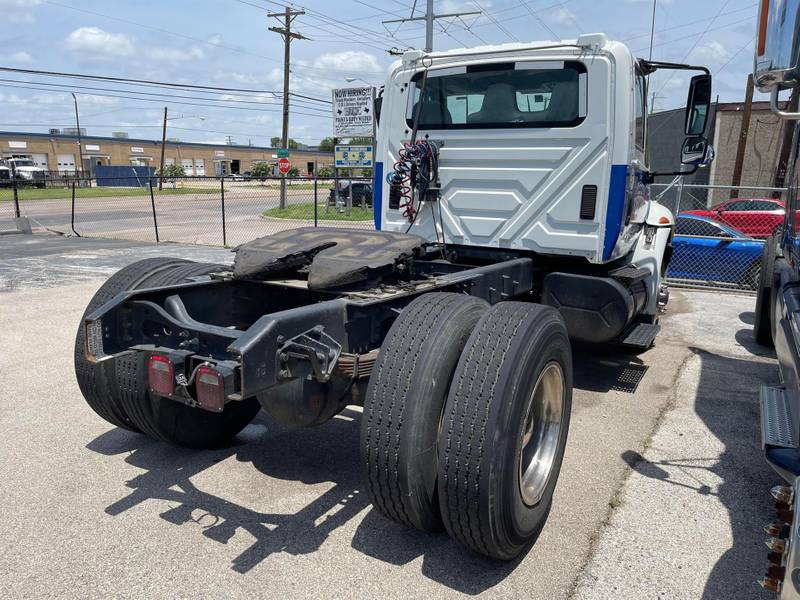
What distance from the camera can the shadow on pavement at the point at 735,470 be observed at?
2929 millimetres

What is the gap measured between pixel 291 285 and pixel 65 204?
34550 millimetres

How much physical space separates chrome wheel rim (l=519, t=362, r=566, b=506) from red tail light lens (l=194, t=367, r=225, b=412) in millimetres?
1464

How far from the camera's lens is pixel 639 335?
18.2 ft

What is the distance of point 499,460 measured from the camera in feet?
8.47

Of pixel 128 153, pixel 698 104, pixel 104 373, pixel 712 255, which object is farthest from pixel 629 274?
pixel 128 153

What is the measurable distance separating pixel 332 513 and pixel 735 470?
8.27 feet

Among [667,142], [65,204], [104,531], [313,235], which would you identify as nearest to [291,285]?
[313,235]

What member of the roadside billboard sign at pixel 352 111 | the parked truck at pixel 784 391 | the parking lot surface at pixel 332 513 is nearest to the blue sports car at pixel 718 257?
the parking lot surface at pixel 332 513

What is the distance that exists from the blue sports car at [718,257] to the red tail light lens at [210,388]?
10.2 metres

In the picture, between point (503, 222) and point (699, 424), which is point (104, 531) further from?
point (699, 424)

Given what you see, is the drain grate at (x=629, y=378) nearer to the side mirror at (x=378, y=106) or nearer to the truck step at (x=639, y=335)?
the truck step at (x=639, y=335)

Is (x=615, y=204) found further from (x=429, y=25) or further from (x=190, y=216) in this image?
(x=190, y=216)

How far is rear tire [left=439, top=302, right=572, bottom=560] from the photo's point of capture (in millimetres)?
2578

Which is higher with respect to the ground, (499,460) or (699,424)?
(499,460)
